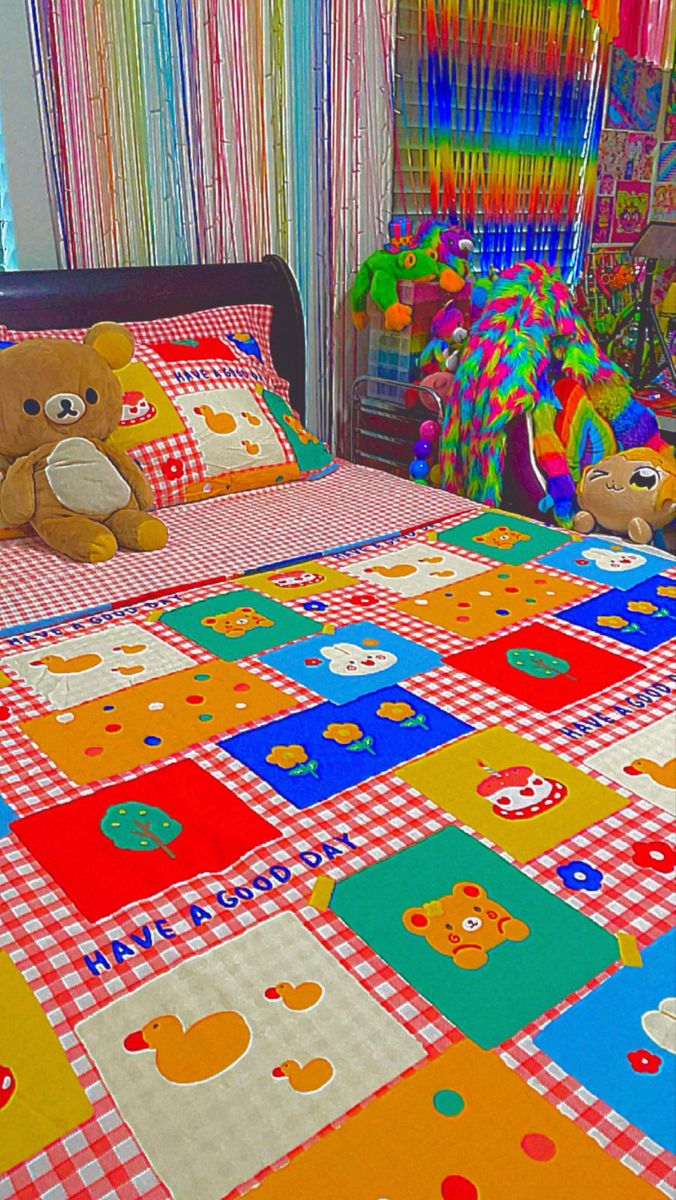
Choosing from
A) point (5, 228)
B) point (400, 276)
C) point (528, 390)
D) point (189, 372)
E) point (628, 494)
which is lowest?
point (628, 494)

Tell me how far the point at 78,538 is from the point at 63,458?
0.18m

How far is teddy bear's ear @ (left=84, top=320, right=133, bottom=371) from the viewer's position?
2076 mm

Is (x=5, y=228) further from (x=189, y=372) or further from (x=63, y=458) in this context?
(x=63, y=458)

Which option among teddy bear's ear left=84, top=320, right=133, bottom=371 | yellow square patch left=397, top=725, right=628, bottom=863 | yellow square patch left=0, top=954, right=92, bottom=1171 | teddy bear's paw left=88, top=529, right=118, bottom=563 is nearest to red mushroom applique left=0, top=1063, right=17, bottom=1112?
yellow square patch left=0, top=954, right=92, bottom=1171

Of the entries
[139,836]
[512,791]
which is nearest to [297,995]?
[139,836]

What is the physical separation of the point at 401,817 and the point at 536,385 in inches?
75.7

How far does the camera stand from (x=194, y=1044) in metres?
0.84

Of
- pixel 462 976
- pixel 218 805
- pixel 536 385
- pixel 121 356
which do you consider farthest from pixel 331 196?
pixel 462 976

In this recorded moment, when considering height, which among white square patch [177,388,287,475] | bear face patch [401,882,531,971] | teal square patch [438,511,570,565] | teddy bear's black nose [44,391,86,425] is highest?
teddy bear's black nose [44,391,86,425]

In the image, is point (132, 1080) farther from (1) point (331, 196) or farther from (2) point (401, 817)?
(1) point (331, 196)

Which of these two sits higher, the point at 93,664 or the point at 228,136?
the point at 228,136

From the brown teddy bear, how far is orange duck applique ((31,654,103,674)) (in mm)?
438

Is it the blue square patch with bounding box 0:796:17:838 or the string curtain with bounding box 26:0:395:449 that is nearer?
the blue square patch with bounding box 0:796:17:838

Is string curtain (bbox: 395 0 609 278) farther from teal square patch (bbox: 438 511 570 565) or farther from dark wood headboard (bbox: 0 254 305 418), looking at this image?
teal square patch (bbox: 438 511 570 565)
